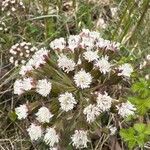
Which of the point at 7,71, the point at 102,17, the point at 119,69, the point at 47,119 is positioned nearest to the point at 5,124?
the point at 7,71

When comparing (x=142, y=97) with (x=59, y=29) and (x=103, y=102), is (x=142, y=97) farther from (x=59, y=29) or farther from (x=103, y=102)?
(x=59, y=29)

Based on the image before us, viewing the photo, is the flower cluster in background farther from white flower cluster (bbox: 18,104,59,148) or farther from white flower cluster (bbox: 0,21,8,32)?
white flower cluster (bbox: 0,21,8,32)

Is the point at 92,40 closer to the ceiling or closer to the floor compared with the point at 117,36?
closer to the ceiling

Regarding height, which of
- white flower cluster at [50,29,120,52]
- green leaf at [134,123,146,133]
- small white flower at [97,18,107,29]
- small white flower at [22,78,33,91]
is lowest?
green leaf at [134,123,146,133]

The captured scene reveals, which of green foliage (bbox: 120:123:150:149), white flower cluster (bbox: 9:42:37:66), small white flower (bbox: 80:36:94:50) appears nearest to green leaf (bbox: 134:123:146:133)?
green foliage (bbox: 120:123:150:149)

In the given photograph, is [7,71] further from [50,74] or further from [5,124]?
[50,74]
